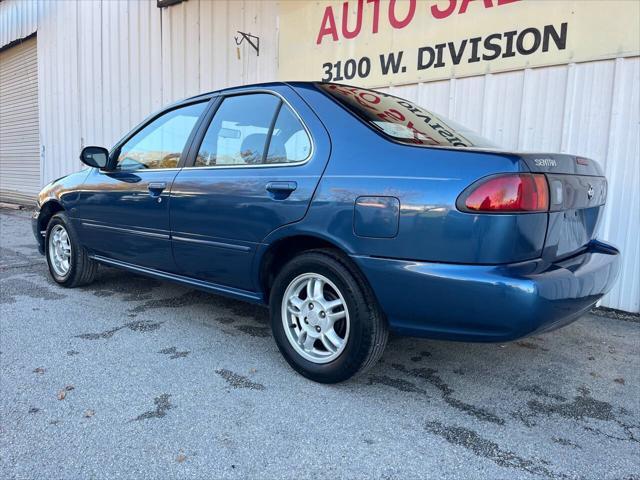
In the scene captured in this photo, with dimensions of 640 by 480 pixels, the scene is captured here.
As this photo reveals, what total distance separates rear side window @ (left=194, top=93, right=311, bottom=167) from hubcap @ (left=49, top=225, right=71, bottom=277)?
209 centimetres

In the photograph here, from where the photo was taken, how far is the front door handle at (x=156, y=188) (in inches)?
139

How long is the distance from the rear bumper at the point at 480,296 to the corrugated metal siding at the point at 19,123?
12.9m

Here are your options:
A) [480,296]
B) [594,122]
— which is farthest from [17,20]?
[480,296]

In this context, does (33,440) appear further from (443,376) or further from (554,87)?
(554,87)

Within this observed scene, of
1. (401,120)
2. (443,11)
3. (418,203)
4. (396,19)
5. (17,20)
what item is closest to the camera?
(418,203)

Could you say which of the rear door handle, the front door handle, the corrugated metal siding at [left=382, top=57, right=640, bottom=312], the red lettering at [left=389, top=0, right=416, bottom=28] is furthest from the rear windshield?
the red lettering at [left=389, top=0, right=416, bottom=28]

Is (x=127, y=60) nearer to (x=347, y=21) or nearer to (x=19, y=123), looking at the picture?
(x=347, y=21)

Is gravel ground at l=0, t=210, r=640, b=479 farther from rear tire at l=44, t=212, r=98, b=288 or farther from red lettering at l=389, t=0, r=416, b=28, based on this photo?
red lettering at l=389, t=0, r=416, b=28

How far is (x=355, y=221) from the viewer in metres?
2.48

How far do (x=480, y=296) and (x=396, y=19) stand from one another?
4.42 m

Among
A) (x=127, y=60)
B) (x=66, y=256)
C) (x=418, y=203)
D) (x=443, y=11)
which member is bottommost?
(x=66, y=256)

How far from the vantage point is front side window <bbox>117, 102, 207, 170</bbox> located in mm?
3627

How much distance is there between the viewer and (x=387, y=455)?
2154 mm

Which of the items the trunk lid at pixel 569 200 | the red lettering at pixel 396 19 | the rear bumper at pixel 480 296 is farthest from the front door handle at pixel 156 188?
the red lettering at pixel 396 19
